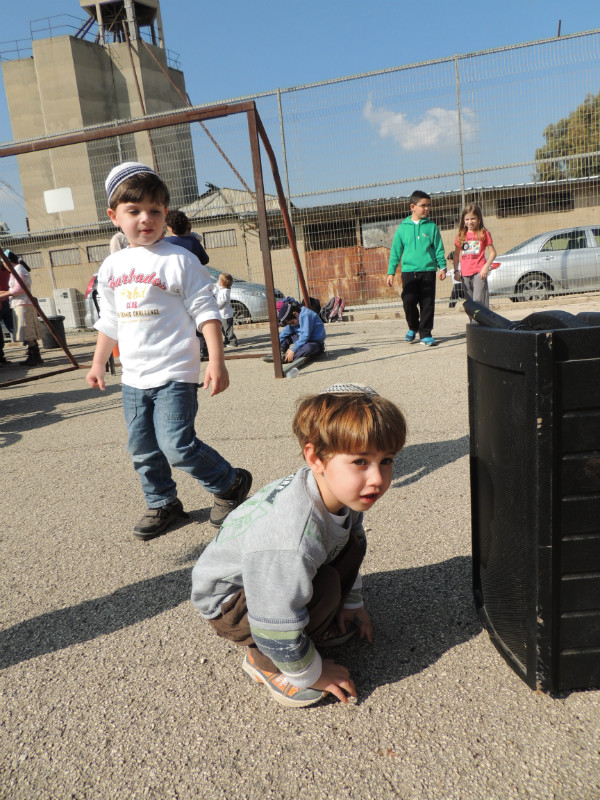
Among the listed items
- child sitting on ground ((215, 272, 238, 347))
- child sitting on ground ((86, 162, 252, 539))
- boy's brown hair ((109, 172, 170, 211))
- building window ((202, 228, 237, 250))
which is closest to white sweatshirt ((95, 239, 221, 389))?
child sitting on ground ((86, 162, 252, 539))

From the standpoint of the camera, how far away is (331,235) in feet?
40.3

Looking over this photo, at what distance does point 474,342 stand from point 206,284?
140 cm

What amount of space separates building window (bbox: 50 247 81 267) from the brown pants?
1405 cm

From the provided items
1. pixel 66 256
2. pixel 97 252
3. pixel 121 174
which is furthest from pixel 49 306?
pixel 121 174

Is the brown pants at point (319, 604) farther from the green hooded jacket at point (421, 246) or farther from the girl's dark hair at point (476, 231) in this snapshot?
the girl's dark hair at point (476, 231)

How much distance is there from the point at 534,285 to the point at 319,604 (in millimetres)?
10139


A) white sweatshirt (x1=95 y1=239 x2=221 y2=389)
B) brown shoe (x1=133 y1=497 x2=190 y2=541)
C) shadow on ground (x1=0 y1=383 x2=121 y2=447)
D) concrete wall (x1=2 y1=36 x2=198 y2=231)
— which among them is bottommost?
shadow on ground (x1=0 y1=383 x2=121 y2=447)

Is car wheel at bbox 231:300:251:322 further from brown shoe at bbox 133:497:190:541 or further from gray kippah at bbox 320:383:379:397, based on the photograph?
gray kippah at bbox 320:383:379:397

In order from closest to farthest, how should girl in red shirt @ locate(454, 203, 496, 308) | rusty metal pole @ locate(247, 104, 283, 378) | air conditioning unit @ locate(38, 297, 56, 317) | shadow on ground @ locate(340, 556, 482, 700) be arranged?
shadow on ground @ locate(340, 556, 482, 700)
rusty metal pole @ locate(247, 104, 283, 378)
girl in red shirt @ locate(454, 203, 496, 308)
air conditioning unit @ locate(38, 297, 56, 317)

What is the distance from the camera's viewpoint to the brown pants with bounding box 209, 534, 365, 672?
157 centimetres

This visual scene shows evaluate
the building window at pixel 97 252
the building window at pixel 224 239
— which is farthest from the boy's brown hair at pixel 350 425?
the building window at pixel 224 239

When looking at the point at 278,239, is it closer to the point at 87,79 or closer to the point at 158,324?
the point at 158,324

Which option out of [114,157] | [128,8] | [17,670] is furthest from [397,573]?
[128,8]

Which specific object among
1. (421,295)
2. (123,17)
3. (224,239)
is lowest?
(421,295)
